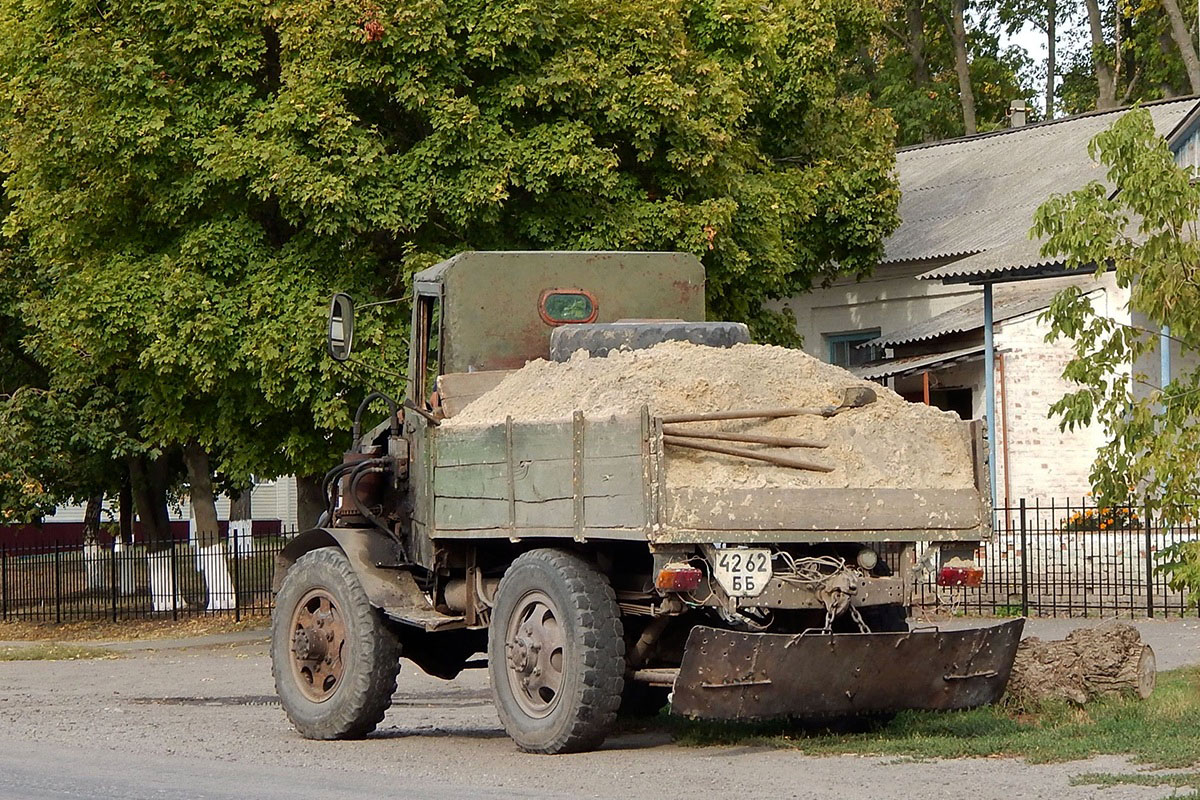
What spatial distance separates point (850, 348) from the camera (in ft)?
111

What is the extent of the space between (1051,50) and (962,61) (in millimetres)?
4201

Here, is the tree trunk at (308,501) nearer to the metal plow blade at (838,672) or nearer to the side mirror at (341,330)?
the side mirror at (341,330)

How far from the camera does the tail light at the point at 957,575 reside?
10.2m

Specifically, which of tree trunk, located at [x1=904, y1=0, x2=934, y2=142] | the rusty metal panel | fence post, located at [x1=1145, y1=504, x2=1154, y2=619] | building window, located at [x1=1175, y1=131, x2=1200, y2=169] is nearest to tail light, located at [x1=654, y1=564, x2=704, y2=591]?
the rusty metal panel

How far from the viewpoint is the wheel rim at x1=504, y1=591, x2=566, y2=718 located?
403 inches

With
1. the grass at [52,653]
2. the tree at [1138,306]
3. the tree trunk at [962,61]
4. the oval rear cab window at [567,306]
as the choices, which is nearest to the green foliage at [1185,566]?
the tree at [1138,306]

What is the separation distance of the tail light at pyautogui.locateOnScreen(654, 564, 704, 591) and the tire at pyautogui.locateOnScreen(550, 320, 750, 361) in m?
1.99

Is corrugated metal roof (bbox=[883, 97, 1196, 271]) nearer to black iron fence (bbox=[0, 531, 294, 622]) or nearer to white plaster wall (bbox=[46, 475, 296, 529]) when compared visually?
black iron fence (bbox=[0, 531, 294, 622])

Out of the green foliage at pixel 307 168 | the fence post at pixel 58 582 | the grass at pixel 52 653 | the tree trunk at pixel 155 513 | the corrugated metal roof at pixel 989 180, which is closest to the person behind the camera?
the green foliage at pixel 307 168

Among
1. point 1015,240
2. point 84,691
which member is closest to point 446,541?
point 84,691

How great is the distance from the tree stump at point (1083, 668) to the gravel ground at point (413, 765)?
1824mm

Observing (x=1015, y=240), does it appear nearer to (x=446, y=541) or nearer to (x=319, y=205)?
(x=319, y=205)

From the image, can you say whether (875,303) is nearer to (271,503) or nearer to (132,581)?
(132,581)

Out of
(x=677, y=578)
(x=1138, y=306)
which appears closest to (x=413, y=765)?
(x=677, y=578)
